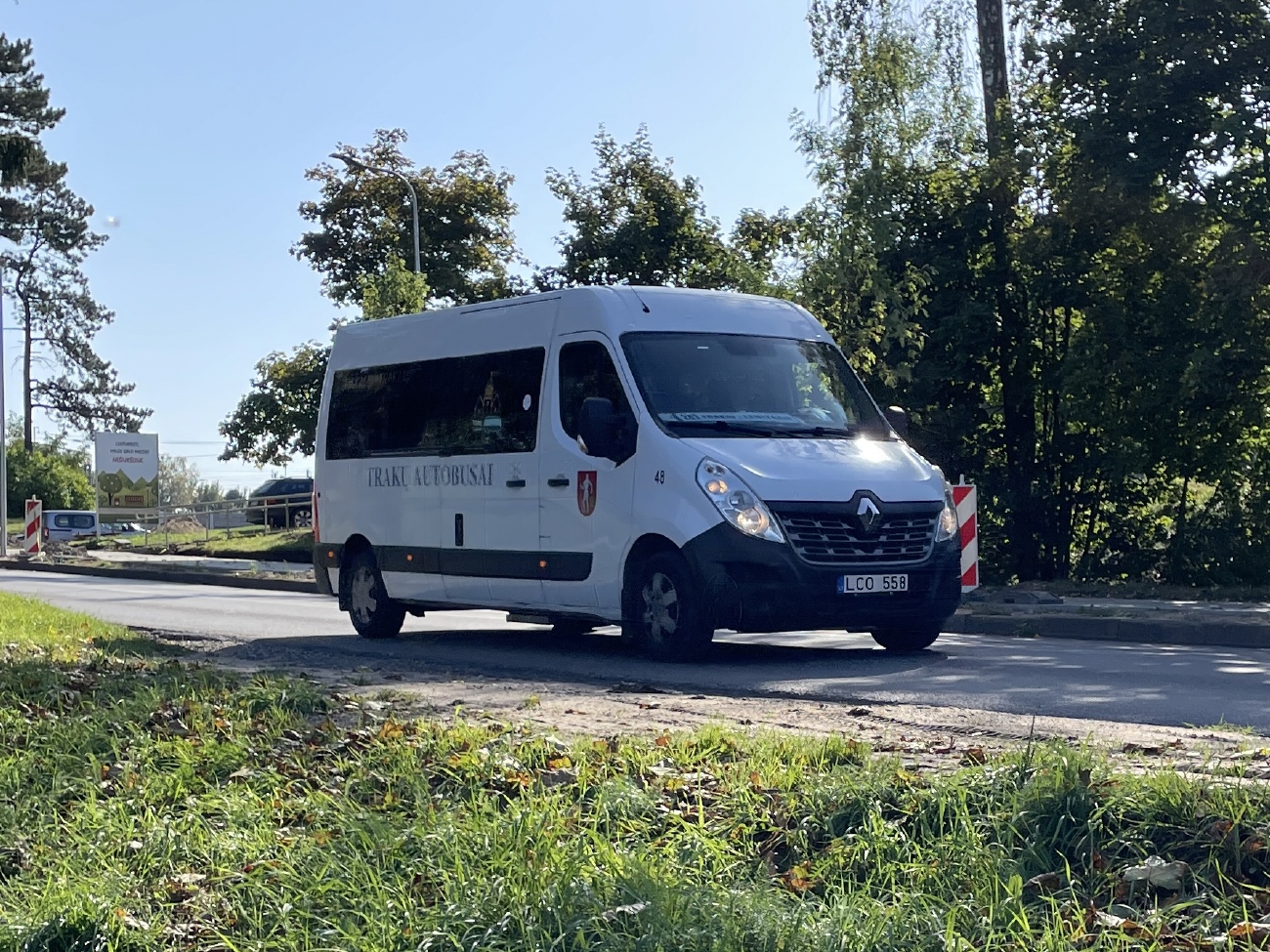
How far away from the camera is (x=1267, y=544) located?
21109 millimetres

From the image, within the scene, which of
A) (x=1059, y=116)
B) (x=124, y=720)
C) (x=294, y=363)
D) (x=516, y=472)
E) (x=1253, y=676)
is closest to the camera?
(x=124, y=720)

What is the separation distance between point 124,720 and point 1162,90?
51.8 ft

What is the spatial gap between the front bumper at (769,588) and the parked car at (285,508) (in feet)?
129

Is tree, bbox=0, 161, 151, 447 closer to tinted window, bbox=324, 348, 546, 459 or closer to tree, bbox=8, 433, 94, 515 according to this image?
tree, bbox=8, 433, 94, 515

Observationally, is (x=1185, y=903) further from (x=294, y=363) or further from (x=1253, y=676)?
(x=294, y=363)

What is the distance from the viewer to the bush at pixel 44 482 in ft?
256

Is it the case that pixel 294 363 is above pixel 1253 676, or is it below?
above

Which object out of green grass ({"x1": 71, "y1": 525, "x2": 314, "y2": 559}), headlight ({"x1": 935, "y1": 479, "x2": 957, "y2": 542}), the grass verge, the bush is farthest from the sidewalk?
the bush

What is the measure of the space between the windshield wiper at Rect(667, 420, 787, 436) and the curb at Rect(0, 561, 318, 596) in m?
12.2

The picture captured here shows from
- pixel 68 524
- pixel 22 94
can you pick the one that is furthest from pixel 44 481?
pixel 22 94

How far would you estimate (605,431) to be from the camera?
1134 centimetres

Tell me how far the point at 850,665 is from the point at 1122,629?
4473 millimetres

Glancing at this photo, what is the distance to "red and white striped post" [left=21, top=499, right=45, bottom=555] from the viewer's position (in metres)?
42.1

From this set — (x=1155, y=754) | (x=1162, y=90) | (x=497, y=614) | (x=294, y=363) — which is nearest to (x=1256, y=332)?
(x=1162, y=90)
